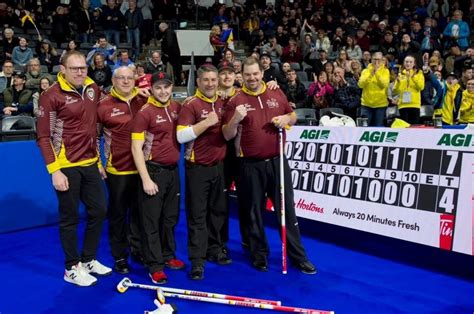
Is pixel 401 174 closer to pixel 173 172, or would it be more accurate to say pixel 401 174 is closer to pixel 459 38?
pixel 173 172

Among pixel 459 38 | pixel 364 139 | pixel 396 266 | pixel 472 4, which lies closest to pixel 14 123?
pixel 364 139

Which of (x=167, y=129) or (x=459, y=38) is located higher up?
(x=459, y=38)

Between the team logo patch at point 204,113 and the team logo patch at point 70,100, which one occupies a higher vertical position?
the team logo patch at point 70,100

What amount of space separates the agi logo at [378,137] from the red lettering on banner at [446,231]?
935 mm

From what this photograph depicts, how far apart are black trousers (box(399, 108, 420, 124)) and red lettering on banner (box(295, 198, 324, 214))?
12.3 feet

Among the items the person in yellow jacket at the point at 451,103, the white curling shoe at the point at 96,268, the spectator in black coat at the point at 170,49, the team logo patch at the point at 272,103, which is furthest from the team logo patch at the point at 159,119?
the spectator in black coat at the point at 170,49

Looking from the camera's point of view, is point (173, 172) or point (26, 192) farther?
point (26, 192)

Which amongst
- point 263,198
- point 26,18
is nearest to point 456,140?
point 263,198

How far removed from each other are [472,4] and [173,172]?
15.5 meters

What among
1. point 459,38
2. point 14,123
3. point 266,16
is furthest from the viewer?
point 266,16

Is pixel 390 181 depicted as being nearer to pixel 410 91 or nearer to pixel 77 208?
pixel 77 208

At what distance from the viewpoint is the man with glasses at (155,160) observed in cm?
420

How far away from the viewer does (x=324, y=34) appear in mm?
14375

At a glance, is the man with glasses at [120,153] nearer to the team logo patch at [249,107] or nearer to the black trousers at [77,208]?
the black trousers at [77,208]
